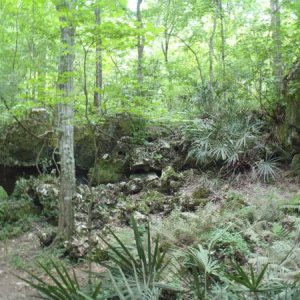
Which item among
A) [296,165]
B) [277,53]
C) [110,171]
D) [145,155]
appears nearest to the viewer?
[296,165]

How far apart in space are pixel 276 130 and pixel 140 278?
628cm

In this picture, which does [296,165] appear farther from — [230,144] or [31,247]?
[31,247]

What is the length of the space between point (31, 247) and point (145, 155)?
3.83 m

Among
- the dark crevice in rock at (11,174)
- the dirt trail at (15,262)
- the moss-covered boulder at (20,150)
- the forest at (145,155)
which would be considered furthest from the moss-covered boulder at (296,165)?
→ the dark crevice in rock at (11,174)

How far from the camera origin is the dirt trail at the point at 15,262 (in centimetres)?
474

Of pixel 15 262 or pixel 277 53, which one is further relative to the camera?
pixel 277 53

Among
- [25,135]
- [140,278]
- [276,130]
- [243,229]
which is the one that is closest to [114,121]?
[25,135]

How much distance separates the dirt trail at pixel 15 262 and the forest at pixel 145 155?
34 millimetres

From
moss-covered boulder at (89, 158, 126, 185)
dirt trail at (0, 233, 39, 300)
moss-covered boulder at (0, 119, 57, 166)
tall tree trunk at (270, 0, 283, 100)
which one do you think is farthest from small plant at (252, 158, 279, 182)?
moss-covered boulder at (0, 119, 57, 166)

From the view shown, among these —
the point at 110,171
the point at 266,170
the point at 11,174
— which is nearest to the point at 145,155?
the point at 110,171

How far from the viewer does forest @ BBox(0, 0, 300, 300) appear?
4.10 meters

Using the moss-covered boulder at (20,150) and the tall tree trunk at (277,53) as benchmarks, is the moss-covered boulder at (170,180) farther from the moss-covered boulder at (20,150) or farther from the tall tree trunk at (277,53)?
the moss-covered boulder at (20,150)

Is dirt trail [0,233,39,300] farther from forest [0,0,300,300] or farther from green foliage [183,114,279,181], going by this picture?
green foliage [183,114,279,181]

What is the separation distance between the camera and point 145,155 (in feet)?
30.0
